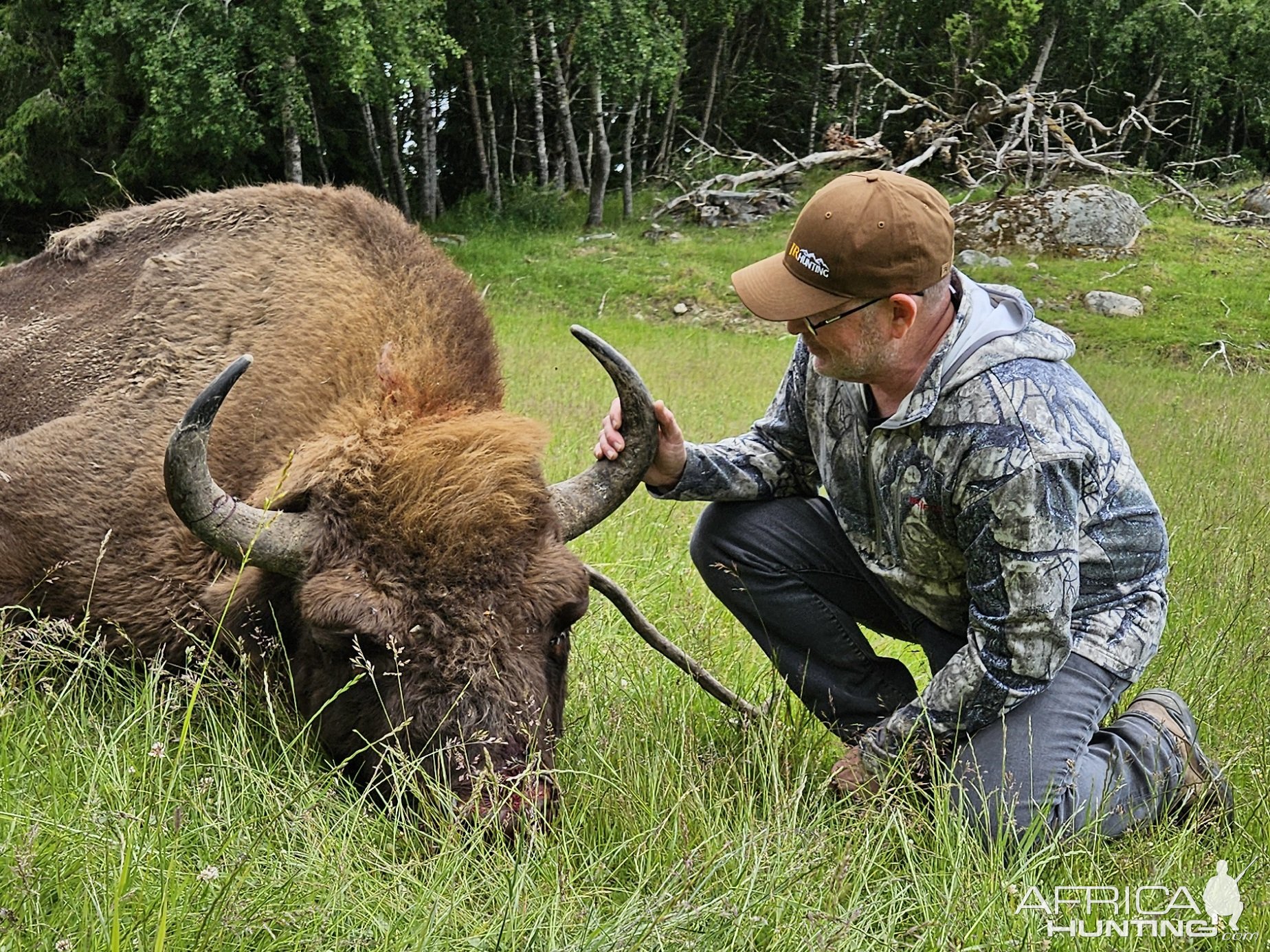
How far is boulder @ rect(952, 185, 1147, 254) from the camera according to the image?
61.3 feet

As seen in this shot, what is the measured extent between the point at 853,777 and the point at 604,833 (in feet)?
2.53

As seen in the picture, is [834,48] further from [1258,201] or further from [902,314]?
[902,314]

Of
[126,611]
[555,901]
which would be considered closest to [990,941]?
[555,901]

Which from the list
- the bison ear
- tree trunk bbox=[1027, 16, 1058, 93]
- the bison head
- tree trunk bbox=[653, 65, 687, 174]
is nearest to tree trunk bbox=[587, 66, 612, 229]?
tree trunk bbox=[653, 65, 687, 174]

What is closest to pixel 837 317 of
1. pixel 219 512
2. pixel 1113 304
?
pixel 219 512

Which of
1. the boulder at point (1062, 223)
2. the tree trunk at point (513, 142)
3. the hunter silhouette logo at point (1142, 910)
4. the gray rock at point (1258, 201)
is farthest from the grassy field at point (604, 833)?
the tree trunk at point (513, 142)

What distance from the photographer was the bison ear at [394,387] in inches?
151

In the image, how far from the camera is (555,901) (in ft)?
7.69

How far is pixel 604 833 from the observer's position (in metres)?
3.06

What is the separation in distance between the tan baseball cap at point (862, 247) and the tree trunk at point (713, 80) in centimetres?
2977

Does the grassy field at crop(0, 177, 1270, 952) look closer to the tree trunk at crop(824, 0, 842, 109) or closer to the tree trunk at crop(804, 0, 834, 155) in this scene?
the tree trunk at crop(824, 0, 842, 109)

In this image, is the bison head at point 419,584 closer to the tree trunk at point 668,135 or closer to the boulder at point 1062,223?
the boulder at point 1062,223

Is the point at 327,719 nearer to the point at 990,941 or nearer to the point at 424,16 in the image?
the point at 990,941

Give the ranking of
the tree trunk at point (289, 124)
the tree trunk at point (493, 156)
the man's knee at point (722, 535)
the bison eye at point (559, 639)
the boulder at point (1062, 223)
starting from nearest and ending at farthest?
the bison eye at point (559, 639) → the man's knee at point (722, 535) → the boulder at point (1062, 223) → the tree trunk at point (289, 124) → the tree trunk at point (493, 156)
